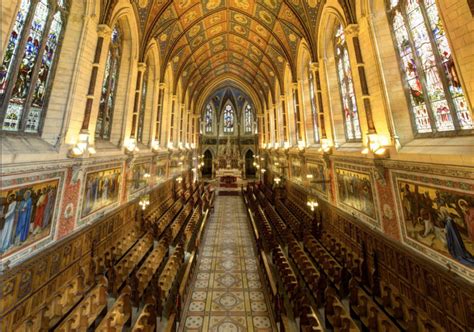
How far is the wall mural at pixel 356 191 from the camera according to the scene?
6.79 meters

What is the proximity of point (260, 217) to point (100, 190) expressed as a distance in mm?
8149

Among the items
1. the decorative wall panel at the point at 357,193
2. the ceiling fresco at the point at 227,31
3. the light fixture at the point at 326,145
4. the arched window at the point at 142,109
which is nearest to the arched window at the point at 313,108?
the ceiling fresco at the point at 227,31

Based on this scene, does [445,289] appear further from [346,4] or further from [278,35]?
[278,35]

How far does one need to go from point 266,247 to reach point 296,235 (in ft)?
6.27

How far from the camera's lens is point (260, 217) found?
11.9m

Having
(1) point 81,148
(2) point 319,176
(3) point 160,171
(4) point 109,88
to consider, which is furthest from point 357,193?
(3) point 160,171

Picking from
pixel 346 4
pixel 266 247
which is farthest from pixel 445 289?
pixel 346 4

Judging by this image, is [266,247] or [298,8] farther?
[298,8]

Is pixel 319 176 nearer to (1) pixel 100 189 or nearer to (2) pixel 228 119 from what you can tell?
(1) pixel 100 189

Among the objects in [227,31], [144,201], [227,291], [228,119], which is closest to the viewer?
[227,291]

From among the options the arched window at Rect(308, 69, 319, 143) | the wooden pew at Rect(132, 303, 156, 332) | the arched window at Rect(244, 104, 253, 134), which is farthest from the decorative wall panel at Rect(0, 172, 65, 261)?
the arched window at Rect(244, 104, 253, 134)

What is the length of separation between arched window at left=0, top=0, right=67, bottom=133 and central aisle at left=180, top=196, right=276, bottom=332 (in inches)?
270

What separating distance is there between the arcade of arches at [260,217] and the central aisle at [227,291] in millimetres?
55

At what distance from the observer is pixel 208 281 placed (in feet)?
23.5
